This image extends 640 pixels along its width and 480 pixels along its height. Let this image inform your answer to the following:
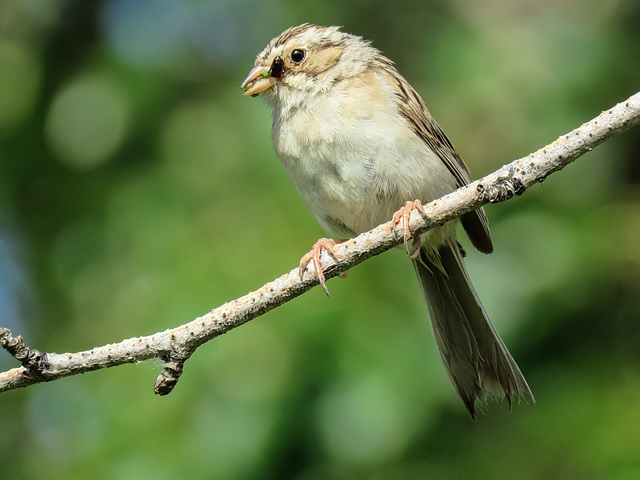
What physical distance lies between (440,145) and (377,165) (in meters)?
0.63

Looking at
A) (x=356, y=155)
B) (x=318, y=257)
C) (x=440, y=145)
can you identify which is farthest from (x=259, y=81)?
(x=318, y=257)

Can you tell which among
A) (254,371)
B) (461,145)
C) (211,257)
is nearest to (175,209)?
(211,257)

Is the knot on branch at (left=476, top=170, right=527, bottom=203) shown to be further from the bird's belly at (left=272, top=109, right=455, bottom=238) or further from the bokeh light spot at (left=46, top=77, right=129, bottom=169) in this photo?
the bokeh light spot at (left=46, top=77, right=129, bottom=169)

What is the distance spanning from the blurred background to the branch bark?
0.80m

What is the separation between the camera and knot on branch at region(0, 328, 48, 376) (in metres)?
2.75

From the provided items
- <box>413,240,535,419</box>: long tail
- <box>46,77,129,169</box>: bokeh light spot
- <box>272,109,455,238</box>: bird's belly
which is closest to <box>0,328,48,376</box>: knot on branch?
<box>272,109,455,238</box>: bird's belly

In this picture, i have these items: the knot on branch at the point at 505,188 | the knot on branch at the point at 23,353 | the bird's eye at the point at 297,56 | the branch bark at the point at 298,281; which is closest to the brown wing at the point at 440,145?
the bird's eye at the point at 297,56

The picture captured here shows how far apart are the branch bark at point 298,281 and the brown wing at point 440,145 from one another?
1.07 metres

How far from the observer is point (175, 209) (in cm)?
443

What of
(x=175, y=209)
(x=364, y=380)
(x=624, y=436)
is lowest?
(x=624, y=436)

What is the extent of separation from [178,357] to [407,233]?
1.07m

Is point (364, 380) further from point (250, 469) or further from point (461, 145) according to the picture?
point (461, 145)

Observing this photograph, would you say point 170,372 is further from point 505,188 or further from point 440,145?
point 440,145

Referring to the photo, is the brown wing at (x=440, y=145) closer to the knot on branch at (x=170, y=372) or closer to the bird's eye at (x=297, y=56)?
the bird's eye at (x=297, y=56)
